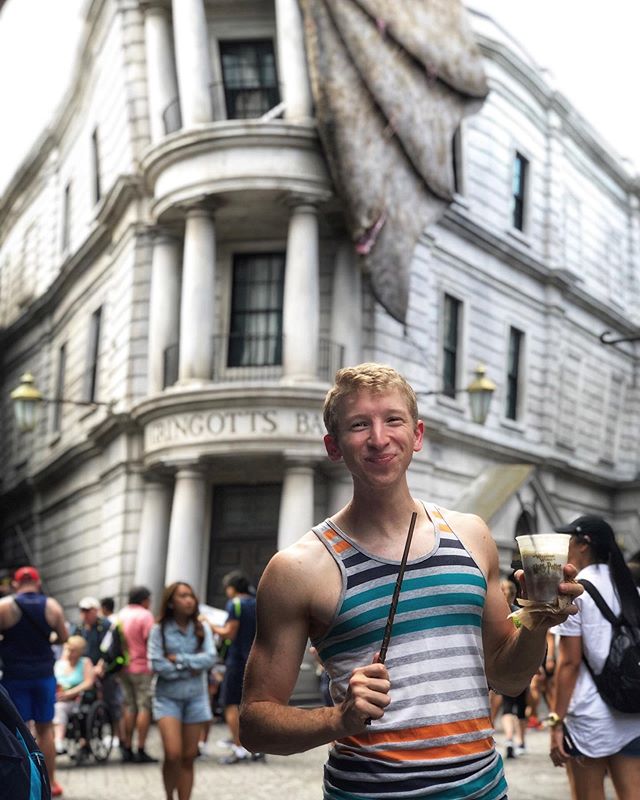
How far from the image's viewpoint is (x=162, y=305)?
23.2 meters

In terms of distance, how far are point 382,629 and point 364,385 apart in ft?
2.11

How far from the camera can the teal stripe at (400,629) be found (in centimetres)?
318

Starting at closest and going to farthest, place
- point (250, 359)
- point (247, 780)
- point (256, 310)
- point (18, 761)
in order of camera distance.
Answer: point (18, 761) < point (247, 780) < point (250, 359) < point (256, 310)

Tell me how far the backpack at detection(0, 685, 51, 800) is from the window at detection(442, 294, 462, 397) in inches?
902

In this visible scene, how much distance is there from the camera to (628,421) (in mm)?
36562

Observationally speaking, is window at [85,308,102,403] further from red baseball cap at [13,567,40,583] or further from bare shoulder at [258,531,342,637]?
bare shoulder at [258,531,342,637]

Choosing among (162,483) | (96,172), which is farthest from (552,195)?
(162,483)

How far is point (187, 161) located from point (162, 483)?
592cm

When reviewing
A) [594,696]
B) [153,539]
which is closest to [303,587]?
[594,696]

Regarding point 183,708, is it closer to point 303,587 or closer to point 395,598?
point 303,587

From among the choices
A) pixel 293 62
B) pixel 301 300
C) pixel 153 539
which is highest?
pixel 293 62

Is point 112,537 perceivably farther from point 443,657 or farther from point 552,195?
point 443,657

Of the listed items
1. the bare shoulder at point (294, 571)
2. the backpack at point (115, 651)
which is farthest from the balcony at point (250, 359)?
the bare shoulder at point (294, 571)

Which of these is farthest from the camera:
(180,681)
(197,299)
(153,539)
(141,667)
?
(153,539)
